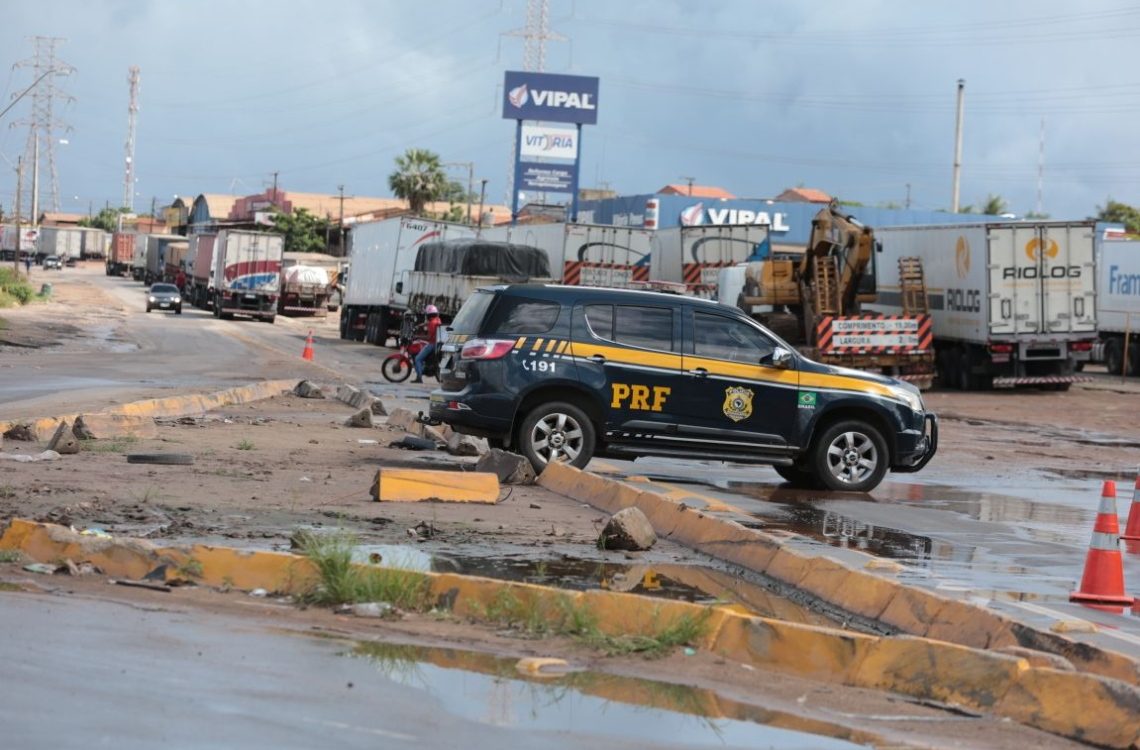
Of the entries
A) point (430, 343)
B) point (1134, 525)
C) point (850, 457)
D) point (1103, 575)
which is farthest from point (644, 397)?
point (430, 343)

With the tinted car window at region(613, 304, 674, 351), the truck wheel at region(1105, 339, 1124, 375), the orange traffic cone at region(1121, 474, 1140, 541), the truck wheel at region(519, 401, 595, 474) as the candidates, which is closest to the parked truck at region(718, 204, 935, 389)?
the truck wheel at region(1105, 339, 1124, 375)

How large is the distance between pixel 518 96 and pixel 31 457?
78316 mm

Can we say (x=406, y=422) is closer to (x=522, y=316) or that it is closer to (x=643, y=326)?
(x=522, y=316)

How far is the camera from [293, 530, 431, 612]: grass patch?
8016 millimetres

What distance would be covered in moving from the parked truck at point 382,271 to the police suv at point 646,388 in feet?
105

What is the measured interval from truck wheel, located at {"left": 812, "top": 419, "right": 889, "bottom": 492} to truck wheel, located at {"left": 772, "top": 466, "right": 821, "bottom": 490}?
27 centimetres

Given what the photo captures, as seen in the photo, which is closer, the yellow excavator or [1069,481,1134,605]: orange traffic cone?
[1069,481,1134,605]: orange traffic cone

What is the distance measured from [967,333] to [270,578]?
29019 millimetres

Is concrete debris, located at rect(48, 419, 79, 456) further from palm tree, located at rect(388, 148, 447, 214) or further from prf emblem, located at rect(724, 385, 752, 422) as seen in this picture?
palm tree, located at rect(388, 148, 447, 214)

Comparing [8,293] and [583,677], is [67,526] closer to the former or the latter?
[583,677]

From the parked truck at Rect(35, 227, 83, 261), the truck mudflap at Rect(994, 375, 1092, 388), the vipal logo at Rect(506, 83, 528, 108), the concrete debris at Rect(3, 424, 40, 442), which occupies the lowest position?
the concrete debris at Rect(3, 424, 40, 442)

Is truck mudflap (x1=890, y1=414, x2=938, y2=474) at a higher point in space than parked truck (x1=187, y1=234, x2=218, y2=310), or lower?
lower

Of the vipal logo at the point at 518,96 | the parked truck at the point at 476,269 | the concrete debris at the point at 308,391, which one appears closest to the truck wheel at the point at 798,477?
the concrete debris at the point at 308,391

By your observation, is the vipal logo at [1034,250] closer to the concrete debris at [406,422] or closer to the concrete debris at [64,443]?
the concrete debris at [406,422]
